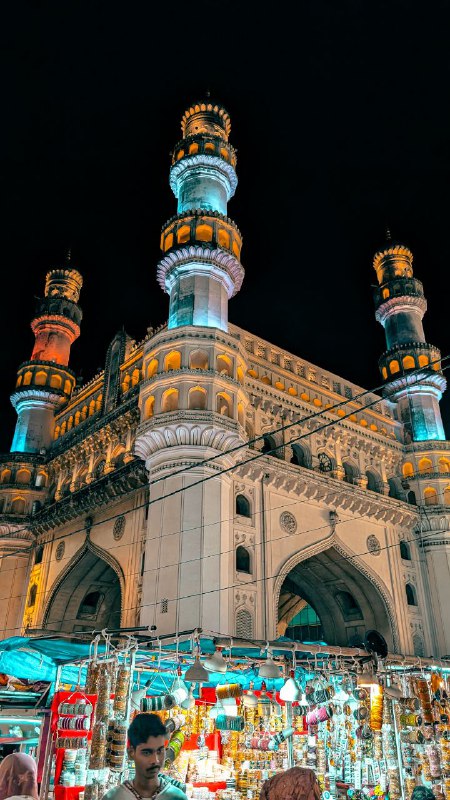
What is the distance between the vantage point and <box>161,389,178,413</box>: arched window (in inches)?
797

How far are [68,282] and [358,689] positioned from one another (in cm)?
3075

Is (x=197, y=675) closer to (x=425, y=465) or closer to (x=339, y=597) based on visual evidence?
(x=339, y=597)

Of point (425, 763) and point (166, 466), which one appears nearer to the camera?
point (425, 763)

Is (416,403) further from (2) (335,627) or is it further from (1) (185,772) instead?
(1) (185,772)

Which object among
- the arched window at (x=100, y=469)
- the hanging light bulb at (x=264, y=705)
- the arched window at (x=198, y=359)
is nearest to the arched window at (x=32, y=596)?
the arched window at (x=100, y=469)

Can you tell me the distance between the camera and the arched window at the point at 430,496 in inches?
1058

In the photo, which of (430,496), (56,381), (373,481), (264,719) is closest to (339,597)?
(373,481)

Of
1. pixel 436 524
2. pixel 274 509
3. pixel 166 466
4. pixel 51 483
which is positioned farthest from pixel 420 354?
pixel 51 483

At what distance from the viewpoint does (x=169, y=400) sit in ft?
67.1

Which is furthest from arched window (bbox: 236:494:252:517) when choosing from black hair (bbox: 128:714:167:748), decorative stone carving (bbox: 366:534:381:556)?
black hair (bbox: 128:714:167:748)

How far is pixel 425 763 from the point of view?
9.06 metres

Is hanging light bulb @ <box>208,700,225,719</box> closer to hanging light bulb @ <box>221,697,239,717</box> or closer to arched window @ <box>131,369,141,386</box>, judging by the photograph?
hanging light bulb @ <box>221,697,239,717</box>

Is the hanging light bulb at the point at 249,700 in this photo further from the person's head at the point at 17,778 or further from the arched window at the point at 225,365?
the arched window at the point at 225,365

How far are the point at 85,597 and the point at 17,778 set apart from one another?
923 inches
